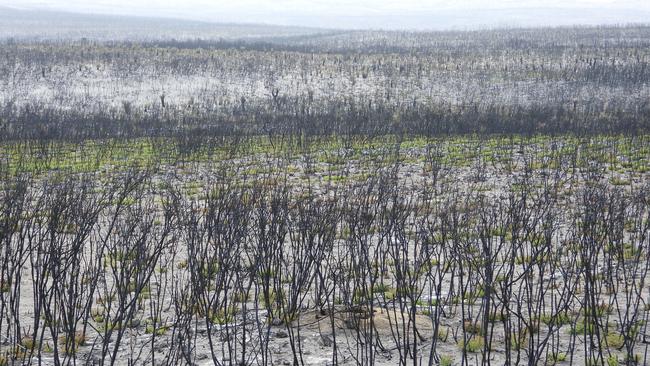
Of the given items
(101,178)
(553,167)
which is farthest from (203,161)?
(553,167)

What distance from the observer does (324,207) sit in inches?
601

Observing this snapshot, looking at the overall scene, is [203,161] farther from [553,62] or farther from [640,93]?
[553,62]

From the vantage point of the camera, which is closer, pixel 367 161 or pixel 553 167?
pixel 553 167

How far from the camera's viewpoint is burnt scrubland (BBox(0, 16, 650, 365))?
911 centimetres

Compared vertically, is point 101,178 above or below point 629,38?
below

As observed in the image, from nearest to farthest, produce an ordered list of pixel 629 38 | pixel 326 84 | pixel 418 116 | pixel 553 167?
pixel 553 167 → pixel 418 116 → pixel 326 84 → pixel 629 38

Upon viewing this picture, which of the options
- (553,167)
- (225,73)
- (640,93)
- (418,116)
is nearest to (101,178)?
(553,167)

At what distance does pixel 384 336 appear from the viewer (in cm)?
984

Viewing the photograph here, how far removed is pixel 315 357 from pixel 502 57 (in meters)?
104

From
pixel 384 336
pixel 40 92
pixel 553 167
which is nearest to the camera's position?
pixel 384 336

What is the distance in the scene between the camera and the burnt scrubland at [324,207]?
9.11 metres

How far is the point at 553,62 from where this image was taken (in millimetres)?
99875

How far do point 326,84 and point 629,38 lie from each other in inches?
3662

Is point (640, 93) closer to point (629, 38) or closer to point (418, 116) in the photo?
point (418, 116)
